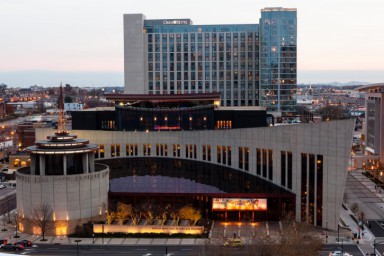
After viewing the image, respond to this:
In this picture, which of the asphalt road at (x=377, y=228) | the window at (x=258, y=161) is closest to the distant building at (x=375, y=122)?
the asphalt road at (x=377, y=228)

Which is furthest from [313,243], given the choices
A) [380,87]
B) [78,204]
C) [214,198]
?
[380,87]

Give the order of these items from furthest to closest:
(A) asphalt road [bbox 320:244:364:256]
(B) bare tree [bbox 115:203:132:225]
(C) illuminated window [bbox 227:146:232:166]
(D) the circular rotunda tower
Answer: (C) illuminated window [bbox 227:146:232:166] → (D) the circular rotunda tower → (B) bare tree [bbox 115:203:132:225] → (A) asphalt road [bbox 320:244:364:256]

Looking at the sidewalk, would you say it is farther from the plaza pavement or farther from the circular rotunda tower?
the circular rotunda tower

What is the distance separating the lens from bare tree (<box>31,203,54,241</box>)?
79.4 metres

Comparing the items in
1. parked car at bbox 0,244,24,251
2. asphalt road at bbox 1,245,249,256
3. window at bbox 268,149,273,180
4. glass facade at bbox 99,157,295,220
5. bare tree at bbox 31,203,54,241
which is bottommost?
asphalt road at bbox 1,245,249,256

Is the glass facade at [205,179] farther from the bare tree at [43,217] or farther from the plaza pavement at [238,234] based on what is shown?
the bare tree at [43,217]

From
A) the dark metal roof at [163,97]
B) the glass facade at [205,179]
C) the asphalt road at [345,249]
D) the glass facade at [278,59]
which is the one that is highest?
the glass facade at [278,59]

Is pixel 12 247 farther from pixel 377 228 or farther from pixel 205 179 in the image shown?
pixel 377 228

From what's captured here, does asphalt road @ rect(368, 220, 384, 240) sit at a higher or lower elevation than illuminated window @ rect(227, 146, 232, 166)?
lower

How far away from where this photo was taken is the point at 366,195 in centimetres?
10988

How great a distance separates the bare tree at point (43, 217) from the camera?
79.4m

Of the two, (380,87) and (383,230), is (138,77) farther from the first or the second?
(383,230)

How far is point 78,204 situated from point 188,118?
50973 mm

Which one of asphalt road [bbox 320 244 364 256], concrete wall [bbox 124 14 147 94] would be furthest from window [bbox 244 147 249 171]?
concrete wall [bbox 124 14 147 94]
